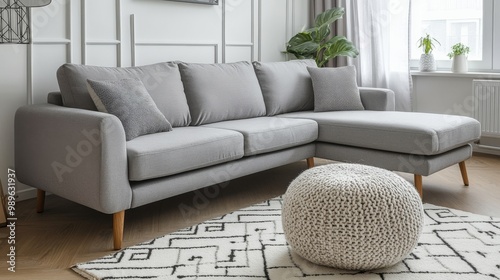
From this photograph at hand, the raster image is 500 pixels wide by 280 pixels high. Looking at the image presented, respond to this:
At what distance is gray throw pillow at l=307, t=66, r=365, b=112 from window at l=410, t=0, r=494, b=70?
129 cm

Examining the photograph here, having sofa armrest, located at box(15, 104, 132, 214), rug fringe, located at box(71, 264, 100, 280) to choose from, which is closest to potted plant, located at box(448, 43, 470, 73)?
sofa armrest, located at box(15, 104, 132, 214)

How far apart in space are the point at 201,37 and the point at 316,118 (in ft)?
3.80

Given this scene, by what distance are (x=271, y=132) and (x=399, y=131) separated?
2.52 ft

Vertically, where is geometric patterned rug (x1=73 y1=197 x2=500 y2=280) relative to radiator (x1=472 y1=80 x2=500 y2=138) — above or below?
below

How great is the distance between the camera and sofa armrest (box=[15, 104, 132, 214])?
96.2 inches

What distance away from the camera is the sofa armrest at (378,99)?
13.5ft

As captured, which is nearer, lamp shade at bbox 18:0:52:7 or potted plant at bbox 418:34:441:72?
lamp shade at bbox 18:0:52:7

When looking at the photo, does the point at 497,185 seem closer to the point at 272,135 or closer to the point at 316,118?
the point at 316,118

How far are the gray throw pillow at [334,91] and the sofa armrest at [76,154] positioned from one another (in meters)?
1.96

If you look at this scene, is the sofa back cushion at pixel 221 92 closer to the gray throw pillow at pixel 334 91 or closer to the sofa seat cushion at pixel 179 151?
the sofa seat cushion at pixel 179 151

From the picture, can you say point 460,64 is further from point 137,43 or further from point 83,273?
point 83,273

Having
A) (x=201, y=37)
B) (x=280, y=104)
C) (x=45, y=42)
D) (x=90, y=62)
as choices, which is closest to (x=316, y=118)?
(x=280, y=104)

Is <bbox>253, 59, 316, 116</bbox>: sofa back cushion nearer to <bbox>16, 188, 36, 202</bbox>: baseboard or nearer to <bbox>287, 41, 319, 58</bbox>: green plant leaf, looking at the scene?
<bbox>287, 41, 319, 58</bbox>: green plant leaf

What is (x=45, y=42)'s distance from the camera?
3.23 m
